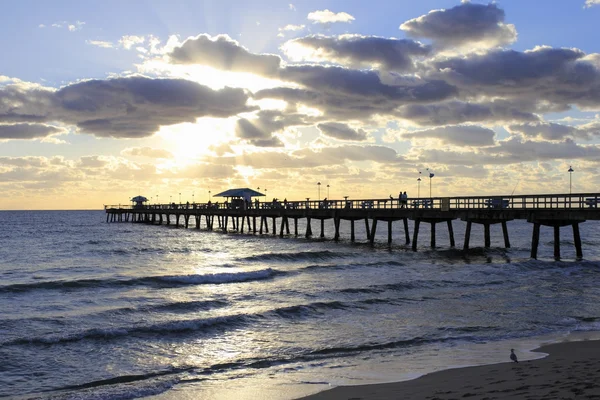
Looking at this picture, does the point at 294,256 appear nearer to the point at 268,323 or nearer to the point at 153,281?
the point at 153,281

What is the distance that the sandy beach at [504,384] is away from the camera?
8.20 meters

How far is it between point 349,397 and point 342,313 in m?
8.70

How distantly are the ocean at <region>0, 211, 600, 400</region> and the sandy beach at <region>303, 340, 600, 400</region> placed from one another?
0.65 meters

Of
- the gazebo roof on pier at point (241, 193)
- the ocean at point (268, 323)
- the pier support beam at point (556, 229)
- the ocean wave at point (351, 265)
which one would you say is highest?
the gazebo roof on pier at point (241, 193)

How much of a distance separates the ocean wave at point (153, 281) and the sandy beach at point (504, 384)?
15913 millimetres

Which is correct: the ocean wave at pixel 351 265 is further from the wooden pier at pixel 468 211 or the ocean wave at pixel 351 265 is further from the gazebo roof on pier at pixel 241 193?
the gazebo roof on pier at pixel 241 193

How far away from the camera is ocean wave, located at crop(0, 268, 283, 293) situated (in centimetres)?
2302

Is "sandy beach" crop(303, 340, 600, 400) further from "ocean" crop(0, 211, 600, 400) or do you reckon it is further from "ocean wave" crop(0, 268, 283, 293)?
"ocean wave" crop(0, 268, 283, 293)

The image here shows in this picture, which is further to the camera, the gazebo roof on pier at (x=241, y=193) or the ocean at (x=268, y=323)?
the gazebo roof on pier at (x=241, y=193)

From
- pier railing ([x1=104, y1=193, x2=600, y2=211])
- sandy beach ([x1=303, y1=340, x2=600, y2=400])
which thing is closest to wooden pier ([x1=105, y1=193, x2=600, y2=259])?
pier railing ([x1=104, y1=193, x2=600, y2=211])

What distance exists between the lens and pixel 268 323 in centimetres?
1625

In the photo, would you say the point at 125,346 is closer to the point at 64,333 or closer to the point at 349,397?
the point at 64,333

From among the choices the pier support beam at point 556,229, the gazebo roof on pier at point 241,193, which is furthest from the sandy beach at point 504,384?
the gazebo roof on pier at point 241,193

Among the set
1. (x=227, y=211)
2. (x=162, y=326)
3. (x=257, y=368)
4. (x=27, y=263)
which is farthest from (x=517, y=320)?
(x=227, y=211)
